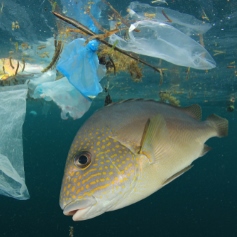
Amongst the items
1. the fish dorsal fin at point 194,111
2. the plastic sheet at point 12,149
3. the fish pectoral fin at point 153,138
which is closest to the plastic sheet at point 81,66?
the plastic sheet at point 12,149

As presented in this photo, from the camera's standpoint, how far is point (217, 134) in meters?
3.45

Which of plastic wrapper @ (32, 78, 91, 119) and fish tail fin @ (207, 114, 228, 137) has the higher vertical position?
fish tail fin @ (207, 114, 228, 137)

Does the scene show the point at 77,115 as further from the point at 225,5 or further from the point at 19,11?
the point at 225,5

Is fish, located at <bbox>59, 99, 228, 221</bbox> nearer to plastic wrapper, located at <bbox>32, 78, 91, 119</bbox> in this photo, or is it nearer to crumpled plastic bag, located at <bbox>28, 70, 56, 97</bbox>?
plastic wrapper, located at <bbox>32, 78, 91, 119</bbox>

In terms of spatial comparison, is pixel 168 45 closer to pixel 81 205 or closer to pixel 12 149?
pixel 12 149

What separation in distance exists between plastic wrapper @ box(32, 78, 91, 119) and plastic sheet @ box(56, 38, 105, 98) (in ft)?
1.76

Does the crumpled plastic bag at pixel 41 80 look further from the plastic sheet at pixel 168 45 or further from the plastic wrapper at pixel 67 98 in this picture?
the plastic sheet at pixel 168 45

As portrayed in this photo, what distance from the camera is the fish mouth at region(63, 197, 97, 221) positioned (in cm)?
230

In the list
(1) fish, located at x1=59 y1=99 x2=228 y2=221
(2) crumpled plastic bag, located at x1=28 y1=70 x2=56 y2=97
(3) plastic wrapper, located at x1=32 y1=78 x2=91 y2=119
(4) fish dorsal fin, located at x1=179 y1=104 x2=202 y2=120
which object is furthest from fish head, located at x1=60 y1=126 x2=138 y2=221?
(2) crumpled plastic bag, located at x1=28 y1=70 x2=56 y2=97

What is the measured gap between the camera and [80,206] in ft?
7.57

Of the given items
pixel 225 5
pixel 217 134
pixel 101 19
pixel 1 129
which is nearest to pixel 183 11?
pixel 225 5

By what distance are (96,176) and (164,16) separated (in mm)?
5115

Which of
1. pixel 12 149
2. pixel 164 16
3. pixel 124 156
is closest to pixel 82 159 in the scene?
pixel 124 156

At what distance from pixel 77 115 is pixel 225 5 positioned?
6442 millimetres
